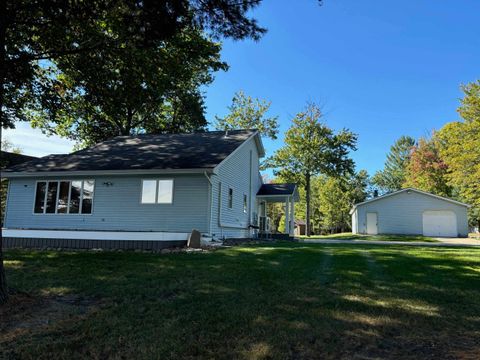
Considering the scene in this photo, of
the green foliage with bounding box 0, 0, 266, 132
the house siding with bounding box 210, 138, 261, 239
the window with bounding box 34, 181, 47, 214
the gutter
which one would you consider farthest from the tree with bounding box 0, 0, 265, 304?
the window with bounding box 34, 181, 47, 214

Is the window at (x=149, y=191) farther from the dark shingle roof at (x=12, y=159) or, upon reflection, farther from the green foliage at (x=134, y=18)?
the dark shingle roof at (x=12, y=159)

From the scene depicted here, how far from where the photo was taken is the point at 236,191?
17.6 metres

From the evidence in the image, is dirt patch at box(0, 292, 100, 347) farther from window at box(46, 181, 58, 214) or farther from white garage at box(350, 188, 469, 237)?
white garage at box(350, 188, 469, 237)

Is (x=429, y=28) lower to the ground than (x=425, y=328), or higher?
higher

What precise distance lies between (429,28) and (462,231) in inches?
816

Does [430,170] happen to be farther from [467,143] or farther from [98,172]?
[98,172]

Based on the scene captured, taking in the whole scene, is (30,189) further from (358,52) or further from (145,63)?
(358,52)

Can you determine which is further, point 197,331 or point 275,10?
point 275,10

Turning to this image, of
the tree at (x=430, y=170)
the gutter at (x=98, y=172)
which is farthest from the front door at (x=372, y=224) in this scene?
the gutter at (x=98, y=172)

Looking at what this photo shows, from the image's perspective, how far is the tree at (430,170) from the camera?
144 ft

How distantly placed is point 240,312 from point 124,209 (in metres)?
11.5

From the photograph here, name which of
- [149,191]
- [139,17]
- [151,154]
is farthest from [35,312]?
[151,154]

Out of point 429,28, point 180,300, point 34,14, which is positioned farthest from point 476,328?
point 429,28

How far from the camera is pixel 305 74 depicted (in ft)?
75.2
